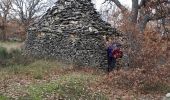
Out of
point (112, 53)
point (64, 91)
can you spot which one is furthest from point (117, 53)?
point (64, 91)

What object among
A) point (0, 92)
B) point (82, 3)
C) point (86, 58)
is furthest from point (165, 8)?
point (0, 92)

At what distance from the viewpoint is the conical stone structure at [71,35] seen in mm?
22562

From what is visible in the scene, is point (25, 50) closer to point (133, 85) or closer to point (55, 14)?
point (55, 14)

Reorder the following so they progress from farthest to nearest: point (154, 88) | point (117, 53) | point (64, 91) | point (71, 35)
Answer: point (71, 35), point (117, 53), point (154, 88), point (64, 91)

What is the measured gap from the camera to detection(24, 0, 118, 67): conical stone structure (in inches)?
888

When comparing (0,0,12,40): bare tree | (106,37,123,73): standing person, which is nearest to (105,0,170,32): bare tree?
(106,37,123,73): standing person

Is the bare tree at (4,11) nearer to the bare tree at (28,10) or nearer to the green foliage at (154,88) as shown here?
the bare tree at (28,10)

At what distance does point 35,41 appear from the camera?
25.0 meters

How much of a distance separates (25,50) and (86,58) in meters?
4.81

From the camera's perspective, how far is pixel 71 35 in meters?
23.2

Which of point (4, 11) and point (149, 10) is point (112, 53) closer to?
point (149, 10)

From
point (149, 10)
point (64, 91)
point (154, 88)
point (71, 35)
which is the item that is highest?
point (149, 10)

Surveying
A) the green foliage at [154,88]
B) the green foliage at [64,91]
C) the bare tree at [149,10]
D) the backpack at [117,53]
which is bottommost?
the green foliage at [154,88]

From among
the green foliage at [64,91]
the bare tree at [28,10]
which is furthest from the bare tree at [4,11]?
the green foliage at [64,91]
